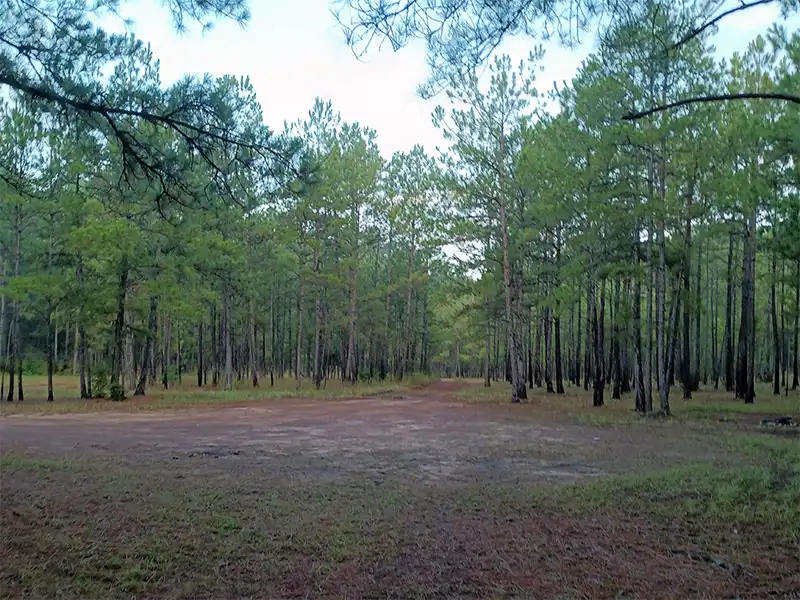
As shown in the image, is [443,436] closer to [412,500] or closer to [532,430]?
[532,430]

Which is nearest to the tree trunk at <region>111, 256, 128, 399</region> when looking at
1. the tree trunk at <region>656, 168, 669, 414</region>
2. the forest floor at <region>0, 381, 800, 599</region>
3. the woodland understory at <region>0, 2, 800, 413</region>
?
the woodland understory at <region>0, 2, 800, 413</region>

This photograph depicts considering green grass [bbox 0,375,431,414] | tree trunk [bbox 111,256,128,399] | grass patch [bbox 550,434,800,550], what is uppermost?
tree trunk [bbox 111,256,128,399]

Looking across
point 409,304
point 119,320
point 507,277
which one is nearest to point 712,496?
point 507,277

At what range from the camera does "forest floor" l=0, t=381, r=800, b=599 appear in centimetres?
407

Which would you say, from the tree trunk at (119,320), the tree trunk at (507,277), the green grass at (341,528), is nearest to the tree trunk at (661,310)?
the tree trunk at (507,277)

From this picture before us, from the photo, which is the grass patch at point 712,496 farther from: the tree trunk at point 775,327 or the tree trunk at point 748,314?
the tree trunk at point 775,327

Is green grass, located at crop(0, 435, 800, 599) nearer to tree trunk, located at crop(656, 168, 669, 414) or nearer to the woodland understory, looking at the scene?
the woodland understory

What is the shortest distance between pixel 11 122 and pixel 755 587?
8138 mm

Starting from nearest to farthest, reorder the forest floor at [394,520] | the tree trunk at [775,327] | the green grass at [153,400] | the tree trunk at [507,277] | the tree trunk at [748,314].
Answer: the forest floor at [394,520], the green grass at [153,400], the tree trunk at [748,314], the tree trunk at [507,277], the tree trunk at [775,327]

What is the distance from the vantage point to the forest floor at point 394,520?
407 cm

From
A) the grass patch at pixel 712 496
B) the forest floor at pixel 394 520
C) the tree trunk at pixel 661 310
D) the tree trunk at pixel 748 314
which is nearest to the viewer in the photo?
the forest floor at pixel 394 520

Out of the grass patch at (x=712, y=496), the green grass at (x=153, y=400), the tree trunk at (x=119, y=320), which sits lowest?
the green grass at (x=153, y=400)

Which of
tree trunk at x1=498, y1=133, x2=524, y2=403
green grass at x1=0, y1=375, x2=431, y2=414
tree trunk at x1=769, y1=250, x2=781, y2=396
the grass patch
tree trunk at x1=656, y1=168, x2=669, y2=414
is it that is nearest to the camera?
the grass patch

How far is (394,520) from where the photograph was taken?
18.6ft
